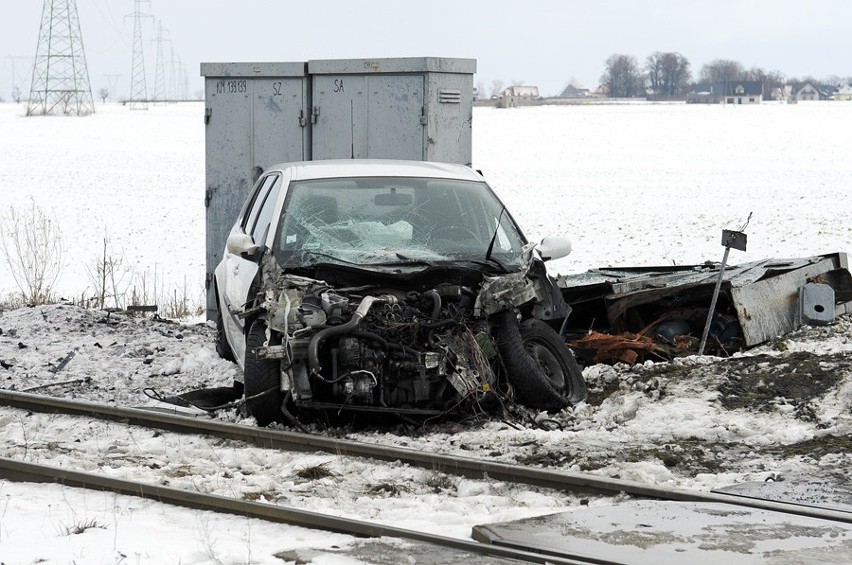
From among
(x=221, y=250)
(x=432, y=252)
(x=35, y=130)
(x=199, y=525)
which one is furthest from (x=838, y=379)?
(x=35, y=130)

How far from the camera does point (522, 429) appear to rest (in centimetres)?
798

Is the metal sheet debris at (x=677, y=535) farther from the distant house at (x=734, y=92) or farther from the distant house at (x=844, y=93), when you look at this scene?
the distant house at (x=844, y=93)

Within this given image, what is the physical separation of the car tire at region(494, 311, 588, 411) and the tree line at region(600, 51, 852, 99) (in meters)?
150

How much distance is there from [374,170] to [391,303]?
2.00 meters

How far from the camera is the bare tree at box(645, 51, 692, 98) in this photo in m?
157

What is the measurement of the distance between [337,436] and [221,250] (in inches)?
245

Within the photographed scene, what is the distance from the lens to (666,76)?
159m

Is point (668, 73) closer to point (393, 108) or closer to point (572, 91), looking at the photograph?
point (572, 91)

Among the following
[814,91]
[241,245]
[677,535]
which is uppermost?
[814,91]

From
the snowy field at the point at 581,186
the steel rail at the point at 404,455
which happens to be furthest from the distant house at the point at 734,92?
the steel rail at the point at 404,455

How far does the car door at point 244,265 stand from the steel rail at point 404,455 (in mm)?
873

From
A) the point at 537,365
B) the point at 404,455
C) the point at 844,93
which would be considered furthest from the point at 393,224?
the point at 844,93

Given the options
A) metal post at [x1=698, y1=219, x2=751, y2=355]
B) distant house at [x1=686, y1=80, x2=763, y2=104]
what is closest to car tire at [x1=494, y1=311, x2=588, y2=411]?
metal post at [x1=698, y1=219, x2=751, y2=355]

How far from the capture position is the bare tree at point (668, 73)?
157125 millimetres
